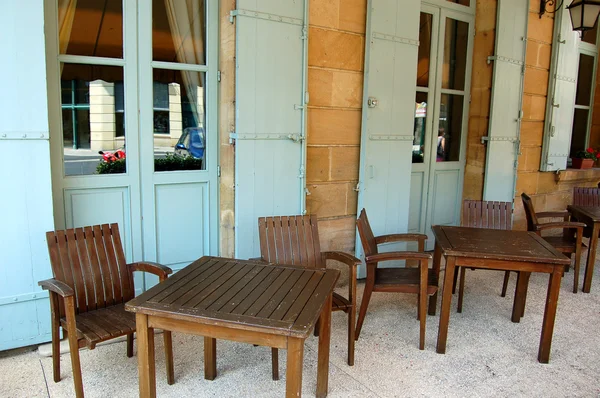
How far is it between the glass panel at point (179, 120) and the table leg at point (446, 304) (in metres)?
1.83

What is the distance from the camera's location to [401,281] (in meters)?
3.14

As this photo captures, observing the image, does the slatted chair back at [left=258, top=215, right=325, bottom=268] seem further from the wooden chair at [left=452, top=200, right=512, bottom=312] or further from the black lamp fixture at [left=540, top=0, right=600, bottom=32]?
the black lamp fixture at [left=540, top=0, right=600, bottom=32]

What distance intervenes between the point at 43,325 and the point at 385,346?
2094mm

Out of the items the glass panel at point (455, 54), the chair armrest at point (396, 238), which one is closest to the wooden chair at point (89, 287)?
the chair armrest at point (396, 238)

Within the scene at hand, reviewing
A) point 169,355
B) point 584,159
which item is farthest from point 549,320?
point 584,159

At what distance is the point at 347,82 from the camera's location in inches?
155

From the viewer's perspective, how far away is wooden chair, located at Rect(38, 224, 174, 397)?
2320 mm

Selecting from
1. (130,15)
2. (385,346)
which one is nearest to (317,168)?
(385,346)

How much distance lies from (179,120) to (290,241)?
3.89 ft

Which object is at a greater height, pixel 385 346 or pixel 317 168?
pixel 317 168

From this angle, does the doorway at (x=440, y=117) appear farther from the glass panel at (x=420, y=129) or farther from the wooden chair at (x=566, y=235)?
the wooden chair at (x=566, y=235)

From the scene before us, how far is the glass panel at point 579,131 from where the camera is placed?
6.80 meters

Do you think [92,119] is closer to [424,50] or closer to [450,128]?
[424,50]

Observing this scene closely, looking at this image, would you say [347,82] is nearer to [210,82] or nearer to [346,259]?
[210,82]
